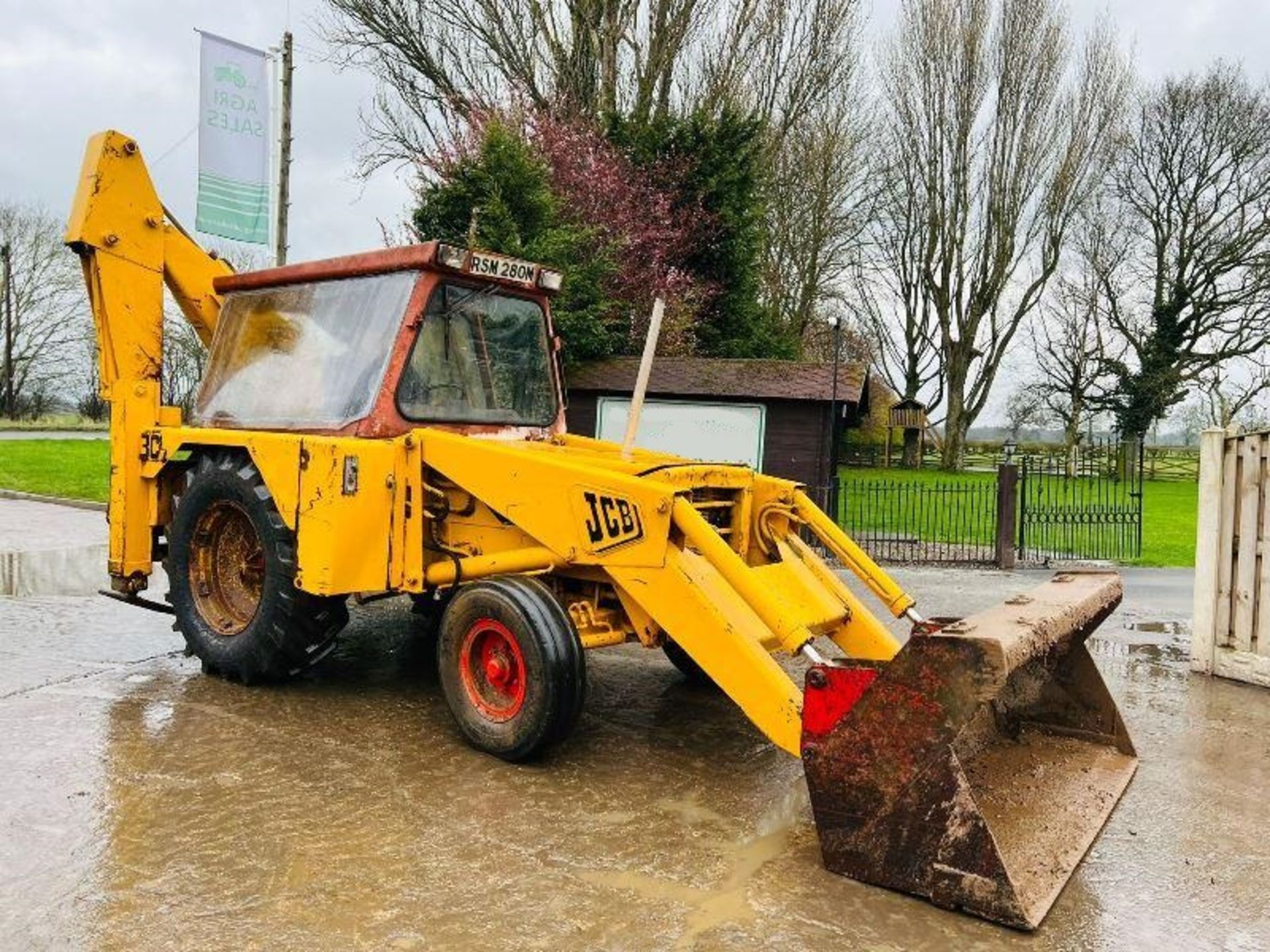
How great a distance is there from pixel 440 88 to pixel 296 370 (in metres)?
18.6

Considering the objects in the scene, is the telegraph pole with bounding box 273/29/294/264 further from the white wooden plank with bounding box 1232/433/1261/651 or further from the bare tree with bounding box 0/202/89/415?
the bare tree with bounding box 0/202/89/415

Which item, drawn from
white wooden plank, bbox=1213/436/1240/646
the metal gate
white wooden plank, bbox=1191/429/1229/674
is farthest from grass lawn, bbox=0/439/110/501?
white wooden plank, bbox=1213/436/1240/646

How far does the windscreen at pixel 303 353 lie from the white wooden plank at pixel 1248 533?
5.34 metres

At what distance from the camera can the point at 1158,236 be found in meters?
34.2

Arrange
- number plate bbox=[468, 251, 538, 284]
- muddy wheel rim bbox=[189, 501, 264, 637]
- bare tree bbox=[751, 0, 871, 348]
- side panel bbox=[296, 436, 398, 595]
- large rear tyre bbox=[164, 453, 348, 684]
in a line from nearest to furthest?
side panel bbox=[296, 436, 398, 595], large rear tyre bbox=[164, 453, 348, 684], number plate bbox=[468, 251, 538, 284], muddy wheel rim bbox=[189, 501, 264, 637], bare tree bbox=[751, 0, 871, 348]

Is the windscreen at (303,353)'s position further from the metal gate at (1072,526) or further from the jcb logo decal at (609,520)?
the metal gate at (1072,526)

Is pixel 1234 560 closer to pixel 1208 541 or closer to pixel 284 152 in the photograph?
pixel 1208 541

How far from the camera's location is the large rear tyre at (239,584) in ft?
17.5

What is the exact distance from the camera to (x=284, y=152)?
13867 millimetres

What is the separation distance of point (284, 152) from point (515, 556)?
1092 cm

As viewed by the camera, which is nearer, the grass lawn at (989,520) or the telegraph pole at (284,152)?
the telegraph pole at (284,152)

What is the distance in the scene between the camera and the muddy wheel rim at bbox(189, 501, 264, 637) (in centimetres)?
591

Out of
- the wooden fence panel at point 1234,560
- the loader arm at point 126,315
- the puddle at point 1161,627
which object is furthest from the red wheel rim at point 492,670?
the puddle at point 1161,627

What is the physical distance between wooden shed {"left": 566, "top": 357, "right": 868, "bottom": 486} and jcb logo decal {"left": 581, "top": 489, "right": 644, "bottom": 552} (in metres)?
8.25
